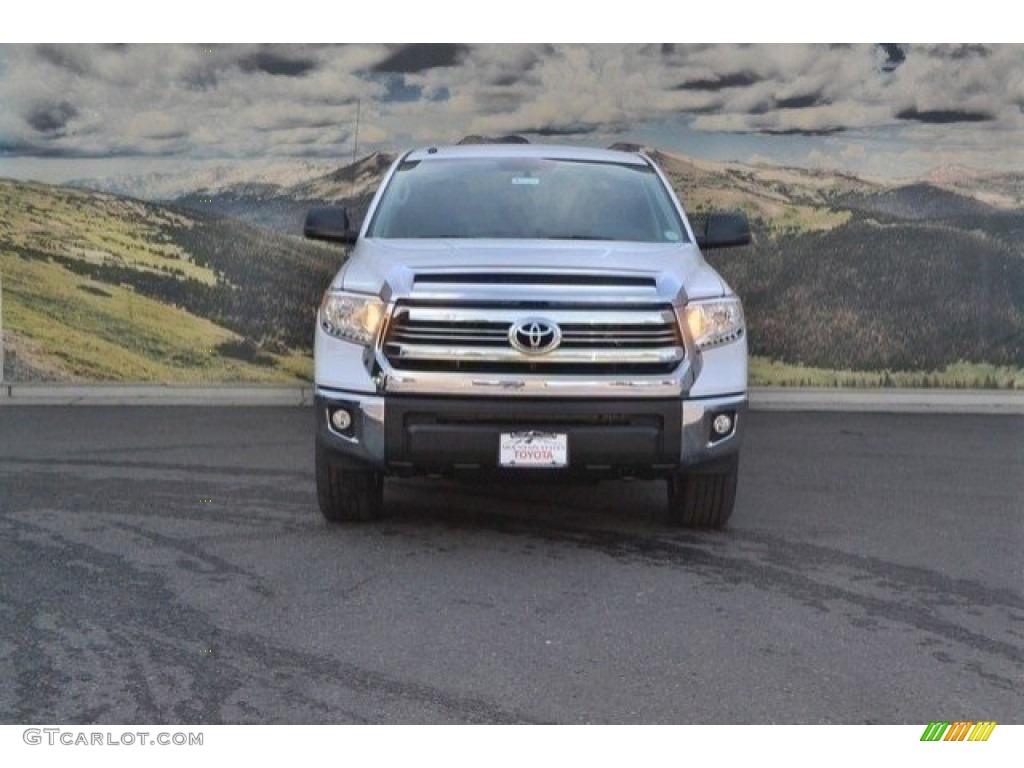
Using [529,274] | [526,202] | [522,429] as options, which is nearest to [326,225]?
[526,202]

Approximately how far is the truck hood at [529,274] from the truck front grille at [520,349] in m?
0.08

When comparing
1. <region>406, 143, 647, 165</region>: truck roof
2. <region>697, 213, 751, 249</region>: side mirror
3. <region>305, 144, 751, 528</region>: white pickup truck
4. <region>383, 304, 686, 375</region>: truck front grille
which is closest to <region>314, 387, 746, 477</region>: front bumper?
<region>305, 144, 751, 528</region>: white pickup truck

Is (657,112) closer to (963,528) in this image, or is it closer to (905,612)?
(963,528)

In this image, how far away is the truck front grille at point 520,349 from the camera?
7289mm

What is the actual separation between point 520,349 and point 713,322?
3.18 feet

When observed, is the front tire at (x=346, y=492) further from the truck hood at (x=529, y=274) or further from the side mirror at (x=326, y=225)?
the side mirror at (x=326, y=225)

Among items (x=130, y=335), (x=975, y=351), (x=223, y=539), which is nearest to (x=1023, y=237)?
(x=975, y=351)

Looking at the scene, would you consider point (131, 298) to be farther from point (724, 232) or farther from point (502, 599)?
point (502, 599)

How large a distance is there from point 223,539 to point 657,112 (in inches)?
302

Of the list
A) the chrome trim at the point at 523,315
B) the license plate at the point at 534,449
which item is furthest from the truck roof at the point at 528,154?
the license plate at the point at 534,449

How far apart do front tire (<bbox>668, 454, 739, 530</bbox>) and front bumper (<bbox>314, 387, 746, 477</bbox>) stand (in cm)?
41

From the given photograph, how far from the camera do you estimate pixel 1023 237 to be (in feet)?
47.0

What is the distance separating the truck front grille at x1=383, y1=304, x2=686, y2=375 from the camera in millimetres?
A: 7289

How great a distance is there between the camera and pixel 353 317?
751 cm
